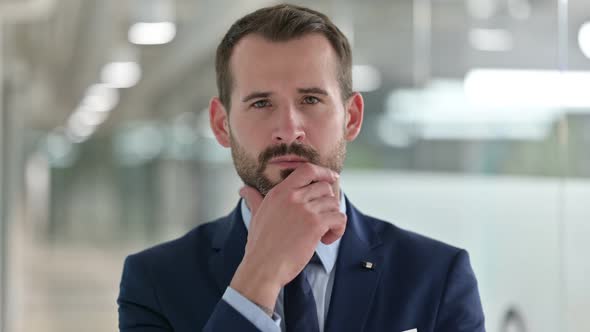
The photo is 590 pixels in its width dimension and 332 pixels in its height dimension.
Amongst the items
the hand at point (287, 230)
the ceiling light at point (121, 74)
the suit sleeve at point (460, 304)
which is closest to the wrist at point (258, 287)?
the hand at point (287, 230)

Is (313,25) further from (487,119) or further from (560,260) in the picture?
(487,119)

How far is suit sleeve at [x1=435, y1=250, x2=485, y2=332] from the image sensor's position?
1764 millimetres

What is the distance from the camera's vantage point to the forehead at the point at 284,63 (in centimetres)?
181

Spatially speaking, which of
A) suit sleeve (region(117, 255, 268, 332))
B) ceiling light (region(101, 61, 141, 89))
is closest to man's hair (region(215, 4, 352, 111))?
suit sleeve (region(117, 255, 268, 332))

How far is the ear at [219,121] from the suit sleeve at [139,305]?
31cm

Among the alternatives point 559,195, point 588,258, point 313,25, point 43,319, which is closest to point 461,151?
point 559,195

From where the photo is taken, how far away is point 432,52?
4.75 metres

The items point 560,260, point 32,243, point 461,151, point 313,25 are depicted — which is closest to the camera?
point 313,25

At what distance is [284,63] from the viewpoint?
1812mm

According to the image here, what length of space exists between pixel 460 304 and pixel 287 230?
1.17 ft

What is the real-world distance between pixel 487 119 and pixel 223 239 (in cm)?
224

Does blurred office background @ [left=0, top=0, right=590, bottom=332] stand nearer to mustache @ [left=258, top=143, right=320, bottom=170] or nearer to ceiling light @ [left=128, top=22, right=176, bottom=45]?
ceiling light @ [left=128, top=22, right=176, bottom=45]

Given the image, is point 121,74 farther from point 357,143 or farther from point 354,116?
point 354,116

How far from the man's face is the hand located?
5 centimetres
